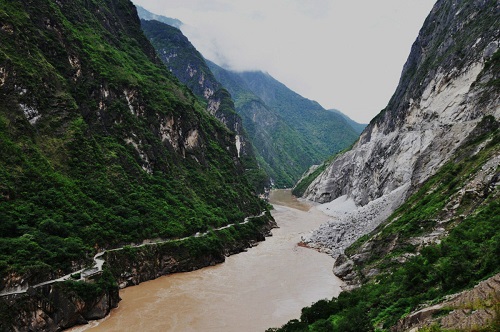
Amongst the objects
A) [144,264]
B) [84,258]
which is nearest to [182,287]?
[144,264]

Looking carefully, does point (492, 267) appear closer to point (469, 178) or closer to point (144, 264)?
point (469, 178)

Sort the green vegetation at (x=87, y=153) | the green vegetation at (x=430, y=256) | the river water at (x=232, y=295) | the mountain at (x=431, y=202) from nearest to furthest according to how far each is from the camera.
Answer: the mountain at (x=431, y=202)
the green vegetation at (x=430, y=256)
the river water at (x=232, y=295)
the green vegetation at (x=87, y=153)

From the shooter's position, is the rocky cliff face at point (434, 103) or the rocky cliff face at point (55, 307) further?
the rocky cliff face at point (434, 103)

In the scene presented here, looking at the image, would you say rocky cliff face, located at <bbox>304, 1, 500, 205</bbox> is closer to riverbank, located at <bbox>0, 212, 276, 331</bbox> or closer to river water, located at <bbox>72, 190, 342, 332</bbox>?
river water, located at <bbox>72, 190, 342, 332</bbox>

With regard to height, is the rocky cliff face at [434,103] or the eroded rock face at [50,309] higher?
the rocky cliff face at [434,103]

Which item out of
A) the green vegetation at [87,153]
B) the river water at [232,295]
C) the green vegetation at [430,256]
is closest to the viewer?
the green vegetation at [430,256]

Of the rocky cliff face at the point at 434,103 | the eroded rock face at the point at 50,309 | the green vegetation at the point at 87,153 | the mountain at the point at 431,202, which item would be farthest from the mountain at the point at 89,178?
the rocky cliff face at the point at 434,103

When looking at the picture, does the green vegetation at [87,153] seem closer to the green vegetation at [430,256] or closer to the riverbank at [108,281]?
the riverbank at [108,281]

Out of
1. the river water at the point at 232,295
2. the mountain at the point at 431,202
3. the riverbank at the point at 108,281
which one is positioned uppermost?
the mountain at the point at 431,202
